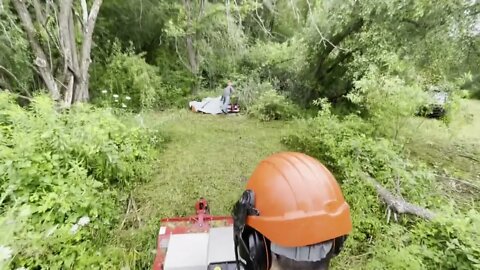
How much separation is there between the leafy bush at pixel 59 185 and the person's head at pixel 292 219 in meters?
1.23

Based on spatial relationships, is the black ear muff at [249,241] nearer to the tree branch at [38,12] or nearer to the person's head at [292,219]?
the person's head at [292,219]

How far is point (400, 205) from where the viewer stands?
8.45 feet

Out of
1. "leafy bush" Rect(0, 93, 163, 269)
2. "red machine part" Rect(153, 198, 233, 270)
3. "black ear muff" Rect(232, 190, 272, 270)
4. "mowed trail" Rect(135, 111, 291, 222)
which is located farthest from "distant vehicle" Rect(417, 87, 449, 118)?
"leafy bush" Rect(0, 93, 163, 269)

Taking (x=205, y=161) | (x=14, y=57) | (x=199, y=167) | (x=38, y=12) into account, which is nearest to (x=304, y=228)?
(x=199, y=167)

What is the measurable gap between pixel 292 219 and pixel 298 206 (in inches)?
1.8

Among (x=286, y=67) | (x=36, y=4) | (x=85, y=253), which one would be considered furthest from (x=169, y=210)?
(x=286, y=67)

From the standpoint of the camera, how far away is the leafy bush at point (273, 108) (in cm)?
580

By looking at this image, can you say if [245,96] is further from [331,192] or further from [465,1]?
[331,192]

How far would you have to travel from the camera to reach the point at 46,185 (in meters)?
2.17

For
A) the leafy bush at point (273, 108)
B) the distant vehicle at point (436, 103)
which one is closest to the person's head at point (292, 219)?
the distant vehicle at point (436, 103)

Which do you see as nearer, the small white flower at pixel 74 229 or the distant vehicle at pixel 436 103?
the small white flower at pixel 74 229

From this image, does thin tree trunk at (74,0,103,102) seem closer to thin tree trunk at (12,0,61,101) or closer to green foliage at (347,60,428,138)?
thin tree trunk at (12,0,61,101)

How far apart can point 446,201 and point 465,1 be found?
2.49 meters

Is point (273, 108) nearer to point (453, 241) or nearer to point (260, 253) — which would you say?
point (453, 241)
